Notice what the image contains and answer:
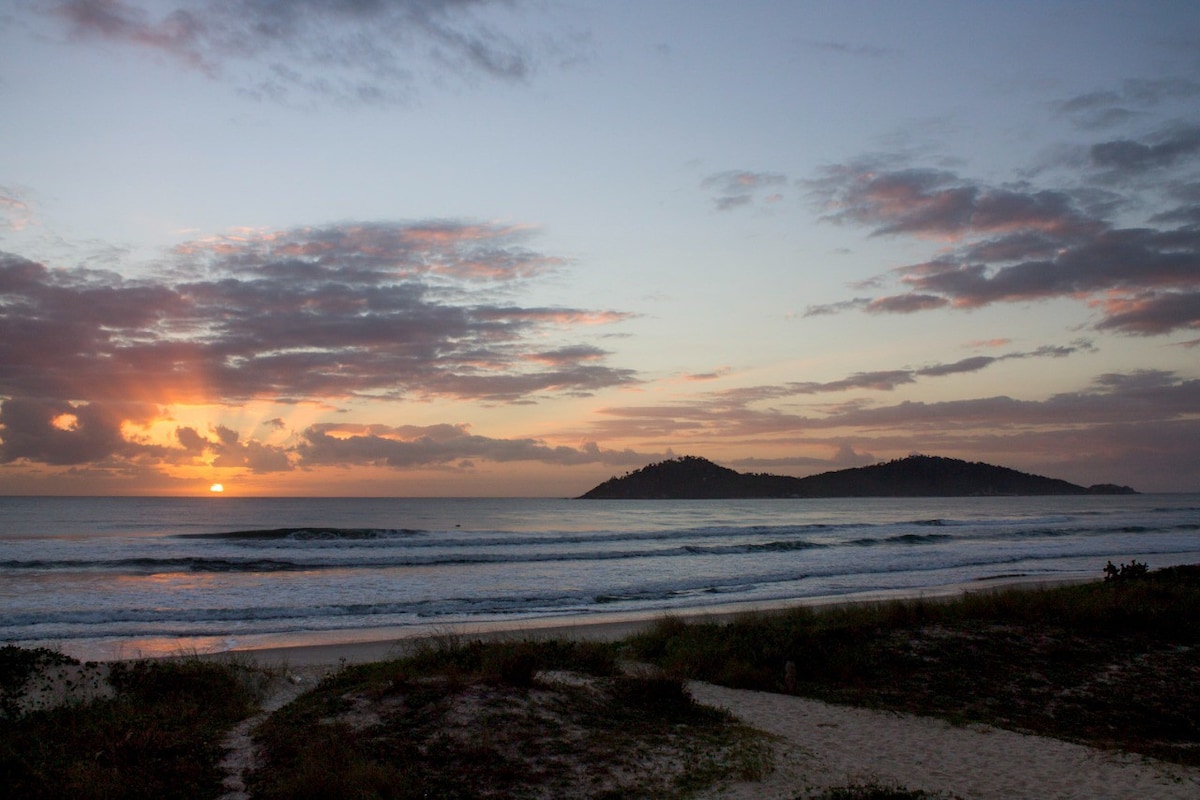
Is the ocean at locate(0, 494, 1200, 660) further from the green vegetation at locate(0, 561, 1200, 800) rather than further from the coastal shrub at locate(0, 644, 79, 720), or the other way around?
the green vegetation at locate(0, 561, 1200, 800)

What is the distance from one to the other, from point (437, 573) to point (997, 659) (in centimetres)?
2658

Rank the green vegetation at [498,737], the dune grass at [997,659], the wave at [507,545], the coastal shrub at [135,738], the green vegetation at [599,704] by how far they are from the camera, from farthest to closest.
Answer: the wave at [507,545], the dune grass at [997,659], the green vegetation at [599,704], the green vegetation at [498,737], the coastal shrub at [135,738]

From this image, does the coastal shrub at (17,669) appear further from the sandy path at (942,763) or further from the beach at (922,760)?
the sandy path at (942,763)

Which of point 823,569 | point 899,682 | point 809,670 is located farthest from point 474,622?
point 823,569

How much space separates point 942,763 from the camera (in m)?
9.97

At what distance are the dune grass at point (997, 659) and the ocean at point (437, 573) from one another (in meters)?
8.56

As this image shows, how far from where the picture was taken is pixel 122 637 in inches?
803

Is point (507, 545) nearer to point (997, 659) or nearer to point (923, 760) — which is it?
point (997, 659)

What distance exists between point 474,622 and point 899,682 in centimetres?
1260

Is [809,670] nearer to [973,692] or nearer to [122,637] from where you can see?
[973,692]

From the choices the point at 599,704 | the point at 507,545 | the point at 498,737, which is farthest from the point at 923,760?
the point at 507,545

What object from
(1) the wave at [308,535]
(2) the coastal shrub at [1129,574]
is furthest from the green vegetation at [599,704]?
(1) the wave at [308,535]

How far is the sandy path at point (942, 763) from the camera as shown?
8.99m

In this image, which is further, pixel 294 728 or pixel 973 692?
pixel 973 692
